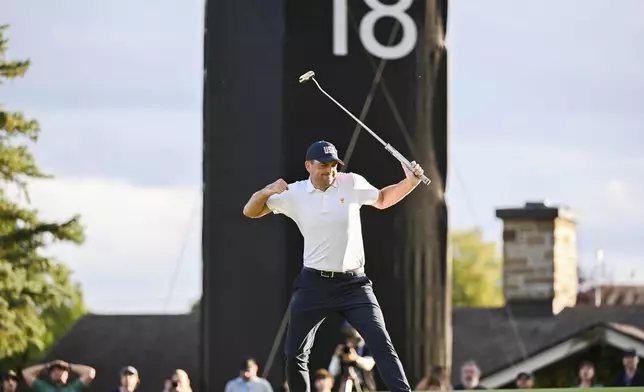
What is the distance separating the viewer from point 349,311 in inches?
559

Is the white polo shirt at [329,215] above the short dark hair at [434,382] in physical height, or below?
above

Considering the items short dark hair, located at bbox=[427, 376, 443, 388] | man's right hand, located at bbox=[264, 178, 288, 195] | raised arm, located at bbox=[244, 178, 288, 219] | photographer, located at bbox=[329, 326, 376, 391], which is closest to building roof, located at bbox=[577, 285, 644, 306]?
short dark hair, located at bbox=[427, 376, 443, 388]

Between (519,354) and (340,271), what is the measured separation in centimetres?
1669

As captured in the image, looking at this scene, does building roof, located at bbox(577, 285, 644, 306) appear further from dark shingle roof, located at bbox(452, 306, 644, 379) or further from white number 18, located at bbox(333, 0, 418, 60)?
white number 18, located at bbox(333, 0, 418, 60)

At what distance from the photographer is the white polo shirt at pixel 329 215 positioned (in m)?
14.0

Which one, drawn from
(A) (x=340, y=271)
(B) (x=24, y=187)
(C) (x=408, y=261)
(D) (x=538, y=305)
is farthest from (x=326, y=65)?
(B) (x=24, y=187)

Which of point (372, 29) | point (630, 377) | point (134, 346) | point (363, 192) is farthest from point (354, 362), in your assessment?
point (134, 346)

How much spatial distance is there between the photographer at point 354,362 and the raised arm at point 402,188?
136 inches

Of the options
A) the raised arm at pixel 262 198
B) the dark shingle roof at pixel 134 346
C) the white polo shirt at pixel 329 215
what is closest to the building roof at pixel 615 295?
the dark shingle roof at pixel 134 346

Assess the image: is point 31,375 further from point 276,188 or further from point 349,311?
point 276,188

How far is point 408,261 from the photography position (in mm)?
22594

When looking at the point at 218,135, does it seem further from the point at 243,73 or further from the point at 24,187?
the point at 24,187

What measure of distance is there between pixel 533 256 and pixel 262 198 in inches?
795

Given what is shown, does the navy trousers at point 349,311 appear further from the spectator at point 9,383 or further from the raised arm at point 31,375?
the spectator at point 9,383
